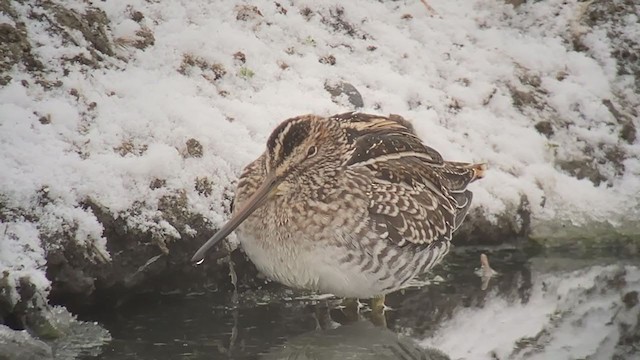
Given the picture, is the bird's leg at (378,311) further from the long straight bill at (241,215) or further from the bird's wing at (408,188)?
the long straight bill at (241,215)

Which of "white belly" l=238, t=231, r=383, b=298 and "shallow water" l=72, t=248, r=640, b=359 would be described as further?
"white belly" l=238, t=231, r=383, b=298

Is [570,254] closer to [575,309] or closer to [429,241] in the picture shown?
[575,309]

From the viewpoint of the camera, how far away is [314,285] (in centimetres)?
538

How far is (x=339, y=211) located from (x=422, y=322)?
32.2 inches

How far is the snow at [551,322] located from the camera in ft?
17.5

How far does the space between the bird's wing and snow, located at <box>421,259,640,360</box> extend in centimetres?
51

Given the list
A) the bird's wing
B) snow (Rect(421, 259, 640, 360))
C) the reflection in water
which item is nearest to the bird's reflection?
the reflection in water

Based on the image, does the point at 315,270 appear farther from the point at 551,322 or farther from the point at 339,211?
the point at 551,322

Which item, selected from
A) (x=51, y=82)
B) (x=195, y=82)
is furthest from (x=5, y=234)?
(x=195, y=82)

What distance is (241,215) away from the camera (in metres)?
5.26

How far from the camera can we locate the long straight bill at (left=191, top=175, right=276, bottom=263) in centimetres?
518

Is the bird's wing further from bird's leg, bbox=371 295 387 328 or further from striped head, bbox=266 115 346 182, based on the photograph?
bird's leg, bbox=371 295 387 328

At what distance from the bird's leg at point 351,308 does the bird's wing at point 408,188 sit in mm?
579

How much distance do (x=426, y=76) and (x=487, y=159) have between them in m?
0.80
